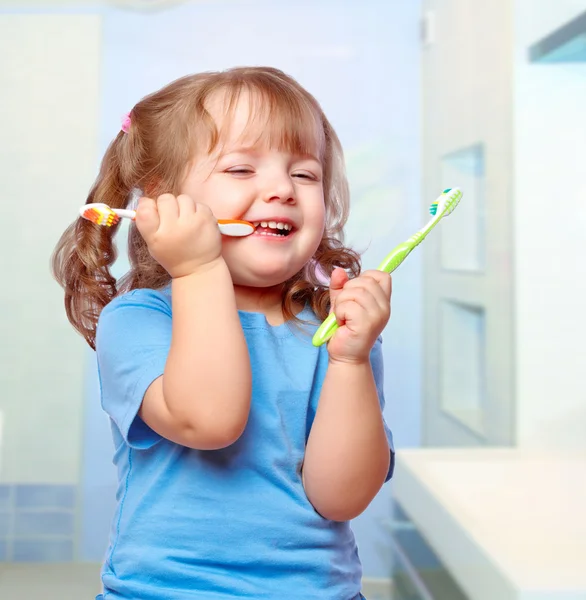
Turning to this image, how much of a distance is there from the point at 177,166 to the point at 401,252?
190 millimetres

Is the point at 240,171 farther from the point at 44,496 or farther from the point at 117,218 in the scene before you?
the point at 44,496

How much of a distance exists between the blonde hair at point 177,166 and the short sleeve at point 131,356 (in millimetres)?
113

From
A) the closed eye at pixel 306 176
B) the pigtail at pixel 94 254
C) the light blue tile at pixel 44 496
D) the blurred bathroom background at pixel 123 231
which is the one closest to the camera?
the closed eye at pixel 306 176

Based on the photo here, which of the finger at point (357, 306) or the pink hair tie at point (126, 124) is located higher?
the pink hair tie at point (126, 124)

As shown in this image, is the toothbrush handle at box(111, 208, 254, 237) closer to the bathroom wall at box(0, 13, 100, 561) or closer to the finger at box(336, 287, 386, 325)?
the finger at box(336, 287, 386, 325)

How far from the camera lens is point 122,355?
0.54 metres

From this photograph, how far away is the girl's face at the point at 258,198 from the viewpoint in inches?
22.5

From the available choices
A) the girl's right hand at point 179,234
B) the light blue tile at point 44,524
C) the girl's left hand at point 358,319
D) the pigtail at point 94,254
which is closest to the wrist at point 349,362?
the girl's left hand at point 358,319

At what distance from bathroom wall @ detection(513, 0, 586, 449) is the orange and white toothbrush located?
0.82 metres

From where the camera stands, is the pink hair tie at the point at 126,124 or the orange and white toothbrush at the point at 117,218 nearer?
the orange and white toothbrush at the point at 117,218

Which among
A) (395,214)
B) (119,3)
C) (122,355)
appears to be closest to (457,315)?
(395,214)

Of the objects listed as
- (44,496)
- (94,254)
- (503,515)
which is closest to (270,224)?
(94,254)

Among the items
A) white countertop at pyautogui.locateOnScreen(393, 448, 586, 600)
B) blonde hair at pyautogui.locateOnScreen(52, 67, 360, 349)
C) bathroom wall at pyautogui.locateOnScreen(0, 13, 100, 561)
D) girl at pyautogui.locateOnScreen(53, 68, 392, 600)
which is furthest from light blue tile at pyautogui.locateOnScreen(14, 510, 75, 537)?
girl at pyautogui.locateOnScreen(53, 68, 392, 600)

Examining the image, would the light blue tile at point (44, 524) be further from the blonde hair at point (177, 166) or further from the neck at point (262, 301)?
the neck at point (262, 301)
